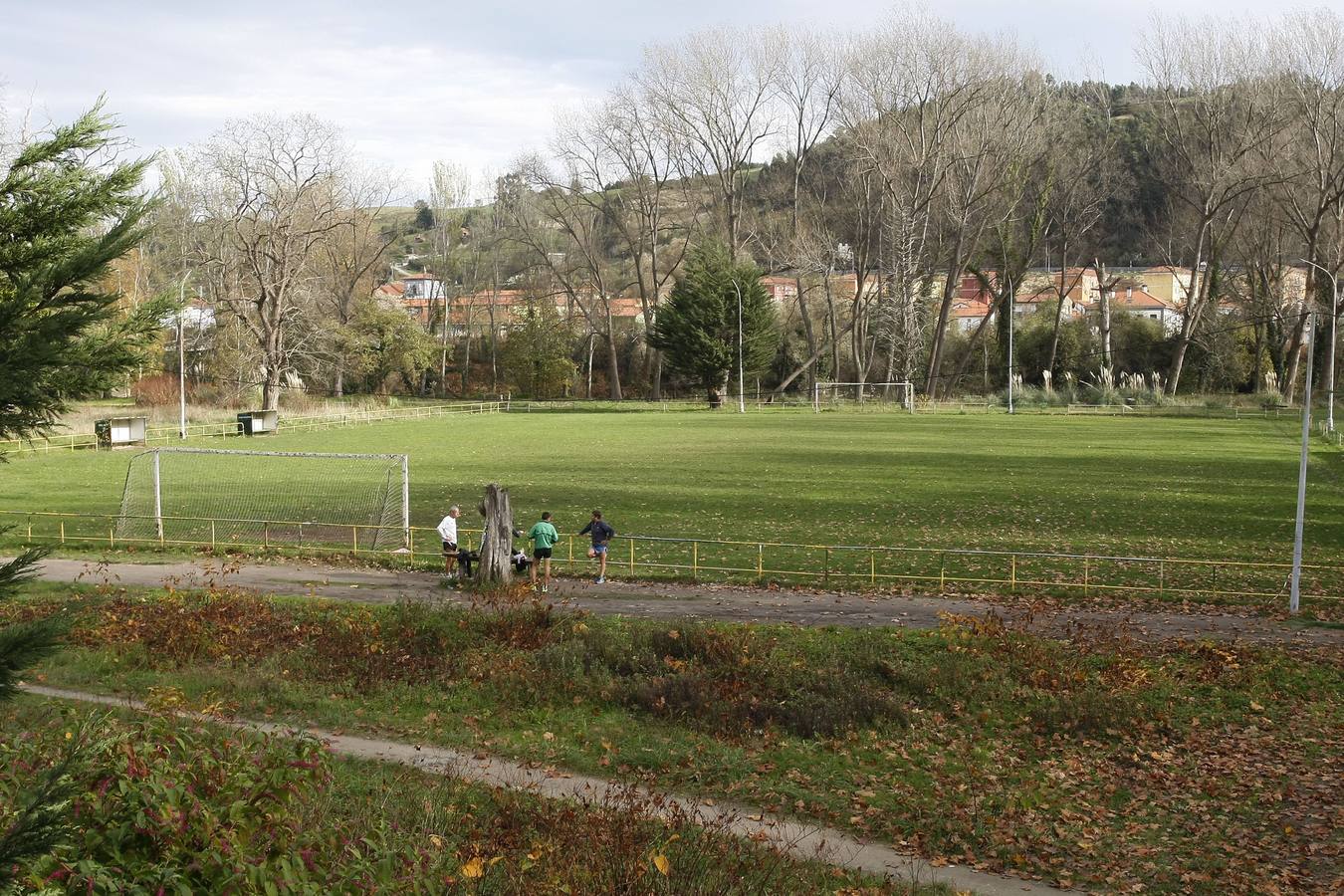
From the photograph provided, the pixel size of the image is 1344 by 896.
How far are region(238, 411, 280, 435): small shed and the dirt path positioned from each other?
3539 cm

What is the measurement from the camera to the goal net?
2862cm

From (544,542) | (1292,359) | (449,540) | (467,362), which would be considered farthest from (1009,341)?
(544,542)

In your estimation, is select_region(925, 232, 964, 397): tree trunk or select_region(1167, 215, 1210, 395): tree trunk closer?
select_region(1167, 215, 1210, 395): tree trunk

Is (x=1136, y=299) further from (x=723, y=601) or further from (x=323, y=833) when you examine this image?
(x=323, y=833)

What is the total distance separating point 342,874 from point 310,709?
9047 mm

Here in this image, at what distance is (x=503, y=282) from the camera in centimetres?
11488

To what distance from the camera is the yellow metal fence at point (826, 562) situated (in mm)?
23172

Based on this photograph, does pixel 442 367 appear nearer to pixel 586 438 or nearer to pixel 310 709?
pixel 586 438

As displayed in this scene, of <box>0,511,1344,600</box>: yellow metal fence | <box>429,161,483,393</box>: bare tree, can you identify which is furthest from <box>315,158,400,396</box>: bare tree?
<box>0,511,1344,600</box>: yellow metal fence

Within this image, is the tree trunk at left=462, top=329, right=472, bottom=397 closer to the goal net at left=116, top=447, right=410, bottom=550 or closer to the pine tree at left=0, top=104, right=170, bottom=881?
the goal net at left=116, top=447, right=410, bottom=550

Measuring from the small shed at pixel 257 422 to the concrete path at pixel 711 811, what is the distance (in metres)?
46.4

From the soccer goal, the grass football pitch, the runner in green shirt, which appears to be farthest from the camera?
the soccer goal

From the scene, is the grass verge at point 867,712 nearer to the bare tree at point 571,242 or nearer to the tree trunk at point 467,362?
the bare tree at point 571,242

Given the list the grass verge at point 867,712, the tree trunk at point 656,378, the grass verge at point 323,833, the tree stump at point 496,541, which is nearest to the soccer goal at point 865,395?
the tree trunk at point 656,378
